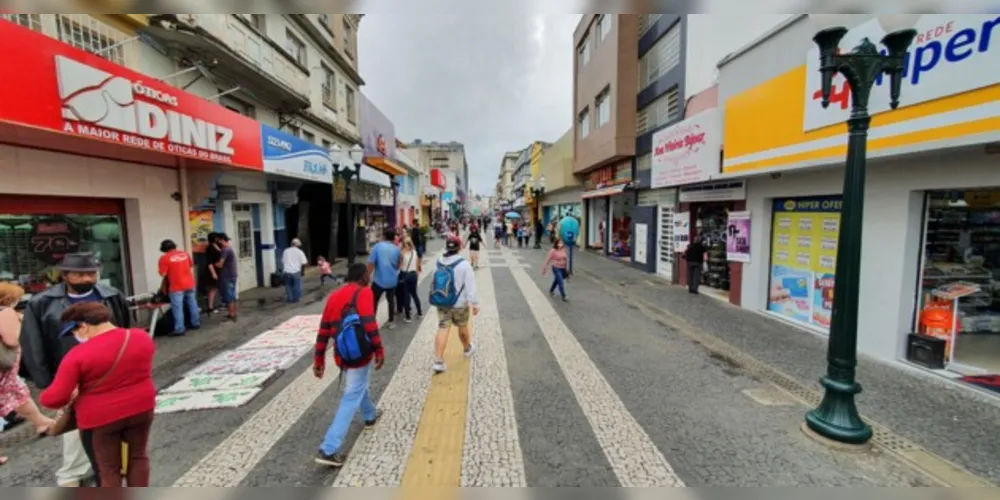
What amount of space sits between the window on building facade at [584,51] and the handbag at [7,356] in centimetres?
2202

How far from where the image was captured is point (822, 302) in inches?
275

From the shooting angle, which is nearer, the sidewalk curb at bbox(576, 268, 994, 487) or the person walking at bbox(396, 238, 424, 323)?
the sidewalk curb at bbox(576, 268, 994, 487)

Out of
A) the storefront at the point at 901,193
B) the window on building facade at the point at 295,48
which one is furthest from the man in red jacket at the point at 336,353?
the window on building facade at the point at 295,48

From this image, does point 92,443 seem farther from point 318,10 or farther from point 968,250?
point 968,250

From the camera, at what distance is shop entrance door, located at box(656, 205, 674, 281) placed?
1287cm

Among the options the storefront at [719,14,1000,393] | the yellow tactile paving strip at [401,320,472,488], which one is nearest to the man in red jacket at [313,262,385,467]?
the yellow tactile paving strip at [401,320,472,488]

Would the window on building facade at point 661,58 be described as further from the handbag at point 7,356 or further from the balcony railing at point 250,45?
the handbag at point 7,356

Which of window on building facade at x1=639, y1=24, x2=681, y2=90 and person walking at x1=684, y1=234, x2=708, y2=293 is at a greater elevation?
window on building facade at x1=639, y1=24, x2=681, y2=90

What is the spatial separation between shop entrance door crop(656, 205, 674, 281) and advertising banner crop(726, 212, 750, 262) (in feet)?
11.0

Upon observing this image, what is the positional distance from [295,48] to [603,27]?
13257mm

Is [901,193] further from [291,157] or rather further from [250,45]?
[250,45]

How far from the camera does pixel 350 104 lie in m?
19.4

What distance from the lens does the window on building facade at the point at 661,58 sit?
42.0 feet

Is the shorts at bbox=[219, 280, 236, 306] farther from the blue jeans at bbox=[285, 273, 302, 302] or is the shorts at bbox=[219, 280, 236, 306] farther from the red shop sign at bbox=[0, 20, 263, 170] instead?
the red shop sign at bbox=[0, 20, 263, 170]
